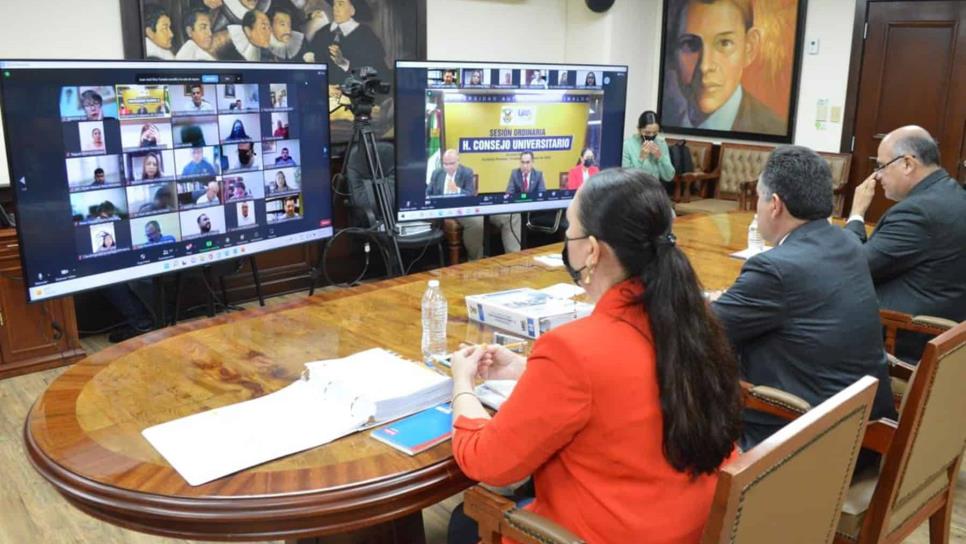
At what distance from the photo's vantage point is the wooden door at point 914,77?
221 inches

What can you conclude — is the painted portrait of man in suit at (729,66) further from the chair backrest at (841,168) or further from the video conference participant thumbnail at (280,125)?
the video conference participant thumbnail at (280,125)

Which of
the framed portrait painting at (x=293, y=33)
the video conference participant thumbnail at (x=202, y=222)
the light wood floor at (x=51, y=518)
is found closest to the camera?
the video conference participant thumbnail at (x=202, y=222)

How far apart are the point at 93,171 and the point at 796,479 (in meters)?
1.91

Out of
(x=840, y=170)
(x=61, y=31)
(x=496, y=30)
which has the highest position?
(x=496, y=30)

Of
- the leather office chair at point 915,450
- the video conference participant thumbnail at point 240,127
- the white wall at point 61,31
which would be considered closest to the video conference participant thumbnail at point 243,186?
the video conference participant thumbnail at point 240,127

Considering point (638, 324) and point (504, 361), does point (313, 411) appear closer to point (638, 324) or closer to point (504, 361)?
point (504, 361)

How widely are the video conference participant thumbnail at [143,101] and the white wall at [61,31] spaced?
2.30 meters

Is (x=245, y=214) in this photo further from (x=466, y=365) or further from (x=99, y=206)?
(x=466, y=365)

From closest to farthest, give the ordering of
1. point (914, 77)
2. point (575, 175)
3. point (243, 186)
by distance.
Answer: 1. point (243, 186)
2. point (575, 175)
3. point (914, 77)

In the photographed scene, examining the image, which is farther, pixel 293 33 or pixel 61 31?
pixel 293 33

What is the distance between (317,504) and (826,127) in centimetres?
590

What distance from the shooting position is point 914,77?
19.1 feet

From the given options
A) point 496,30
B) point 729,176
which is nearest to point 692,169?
point 729,176

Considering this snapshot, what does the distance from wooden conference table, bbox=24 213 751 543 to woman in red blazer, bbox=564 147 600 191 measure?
1.06m
